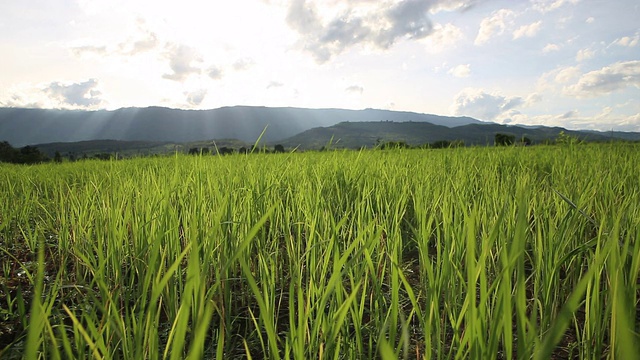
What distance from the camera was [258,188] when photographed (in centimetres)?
194

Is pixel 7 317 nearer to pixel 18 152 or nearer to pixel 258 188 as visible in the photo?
pixel 258 188

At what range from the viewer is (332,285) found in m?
0.68

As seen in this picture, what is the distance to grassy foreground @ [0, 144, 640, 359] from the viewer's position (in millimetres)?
592

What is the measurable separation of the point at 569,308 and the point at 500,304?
204 millimetres

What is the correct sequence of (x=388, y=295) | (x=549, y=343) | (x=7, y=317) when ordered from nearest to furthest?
(x=549, y=343) → (x=7, y=317) → (x=388, y=295)

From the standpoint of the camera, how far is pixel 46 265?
1802 millimetres

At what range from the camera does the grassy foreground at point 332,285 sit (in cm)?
59

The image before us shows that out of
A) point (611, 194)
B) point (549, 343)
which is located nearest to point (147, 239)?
point (549, 343)

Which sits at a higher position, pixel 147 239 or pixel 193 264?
pixel 193 264

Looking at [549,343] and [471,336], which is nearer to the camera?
[549,343]

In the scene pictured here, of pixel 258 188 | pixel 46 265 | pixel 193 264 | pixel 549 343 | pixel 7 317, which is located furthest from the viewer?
pixel 258 188

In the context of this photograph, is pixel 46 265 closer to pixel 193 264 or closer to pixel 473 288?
pixel 193 264

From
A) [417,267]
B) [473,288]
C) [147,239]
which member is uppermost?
[473,288]

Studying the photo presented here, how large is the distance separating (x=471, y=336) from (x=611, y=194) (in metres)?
1.49
